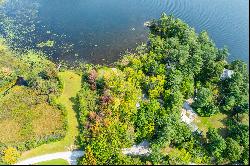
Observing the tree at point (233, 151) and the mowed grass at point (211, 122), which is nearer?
the tree at point (233, 151)

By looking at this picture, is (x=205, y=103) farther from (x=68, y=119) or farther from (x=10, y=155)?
(x=10, y=155)

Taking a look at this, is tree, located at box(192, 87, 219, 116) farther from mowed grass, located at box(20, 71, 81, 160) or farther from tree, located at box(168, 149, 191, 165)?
mowed grass, located at box(20, 71, 81, 160)

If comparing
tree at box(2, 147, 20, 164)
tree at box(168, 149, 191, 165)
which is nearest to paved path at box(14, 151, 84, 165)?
tree at box(2, 147, 20, 164)

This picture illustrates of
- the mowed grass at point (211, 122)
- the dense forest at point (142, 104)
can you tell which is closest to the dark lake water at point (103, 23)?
the dense forest at point (142, 104)

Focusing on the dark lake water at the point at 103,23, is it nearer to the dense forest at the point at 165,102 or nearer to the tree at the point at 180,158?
the dense forest at the point at 165,102

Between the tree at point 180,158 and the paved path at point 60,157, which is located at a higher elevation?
the tree at point 180,158

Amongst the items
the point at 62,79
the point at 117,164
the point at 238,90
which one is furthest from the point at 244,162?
the point at 62,79

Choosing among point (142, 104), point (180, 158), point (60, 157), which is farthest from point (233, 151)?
point (60, 157)
